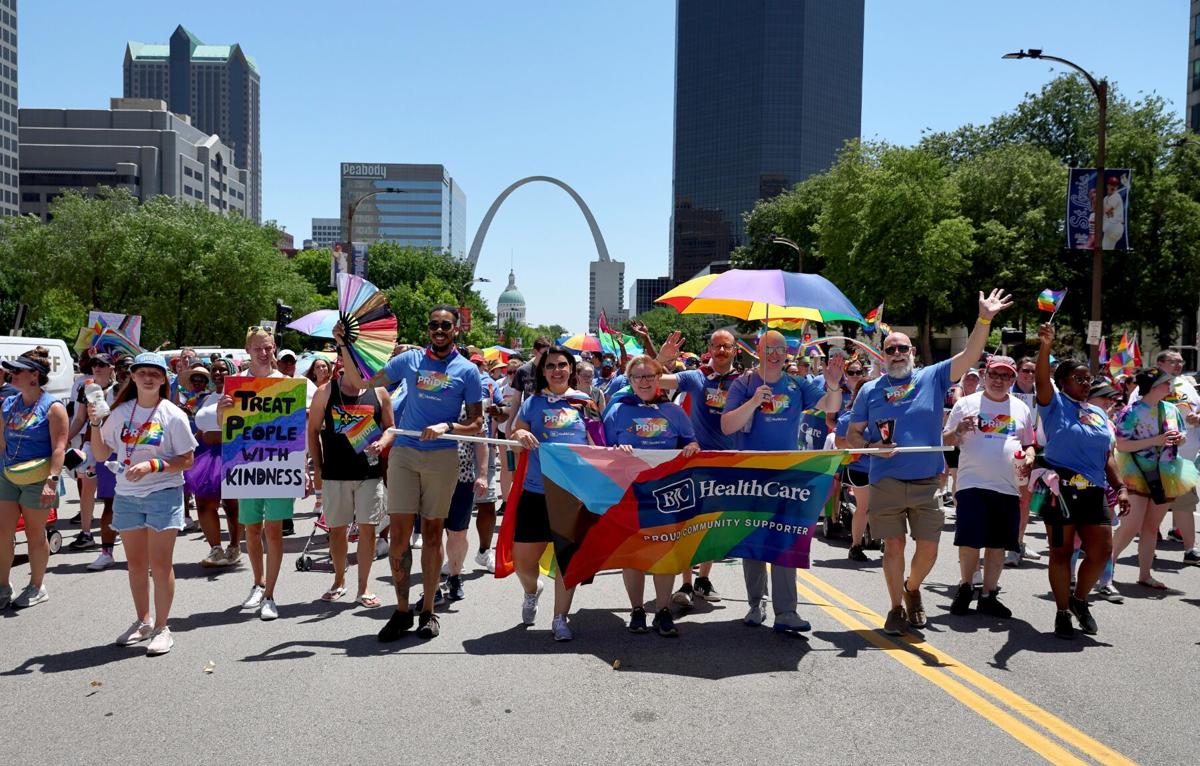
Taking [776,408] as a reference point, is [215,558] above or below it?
below

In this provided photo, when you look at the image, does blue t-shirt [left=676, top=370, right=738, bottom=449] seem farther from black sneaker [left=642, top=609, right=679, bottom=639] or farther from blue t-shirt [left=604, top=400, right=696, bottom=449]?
black sneaker [left=642, top=609, right=679, bottom=639]

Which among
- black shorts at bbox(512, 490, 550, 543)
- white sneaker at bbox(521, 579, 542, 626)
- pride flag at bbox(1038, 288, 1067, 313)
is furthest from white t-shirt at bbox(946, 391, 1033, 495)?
white sneaker at bbox(521, 579, 542, 626)

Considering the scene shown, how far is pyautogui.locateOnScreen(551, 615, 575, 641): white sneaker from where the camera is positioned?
6.41 m

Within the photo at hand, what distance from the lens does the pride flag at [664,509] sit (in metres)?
6.53

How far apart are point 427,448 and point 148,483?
1.76 m

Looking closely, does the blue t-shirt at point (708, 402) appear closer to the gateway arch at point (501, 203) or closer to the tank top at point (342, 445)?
the tank top at point (342, 445)

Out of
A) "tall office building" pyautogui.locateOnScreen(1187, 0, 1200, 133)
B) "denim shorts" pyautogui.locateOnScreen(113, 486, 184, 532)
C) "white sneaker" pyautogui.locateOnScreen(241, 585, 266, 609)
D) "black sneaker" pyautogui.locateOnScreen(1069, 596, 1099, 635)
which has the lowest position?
"white sneaker" pyautogui.locateOnScreen(241, 585, 266, 609)

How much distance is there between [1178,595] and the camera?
8164 mm

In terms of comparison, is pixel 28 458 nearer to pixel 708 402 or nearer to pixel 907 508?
pixel 708 402

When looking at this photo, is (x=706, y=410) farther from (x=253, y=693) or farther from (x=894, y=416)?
(x=253, y=693)

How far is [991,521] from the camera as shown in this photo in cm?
711

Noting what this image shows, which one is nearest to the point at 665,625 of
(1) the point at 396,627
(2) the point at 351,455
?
(1) the point at 396,627

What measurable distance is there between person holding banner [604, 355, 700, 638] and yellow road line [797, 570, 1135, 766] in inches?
58.4

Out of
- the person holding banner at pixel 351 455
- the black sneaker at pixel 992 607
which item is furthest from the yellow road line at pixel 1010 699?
the person holding banner at pixel 351 455
